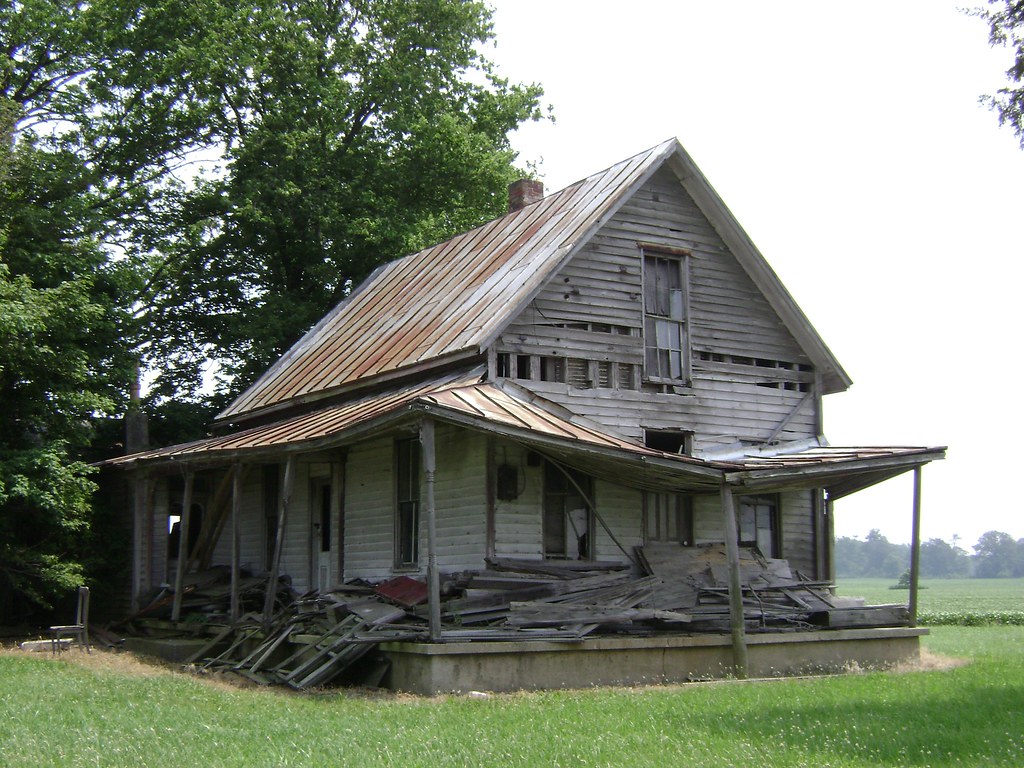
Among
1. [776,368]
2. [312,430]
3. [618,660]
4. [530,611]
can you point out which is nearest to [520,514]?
[530,611]

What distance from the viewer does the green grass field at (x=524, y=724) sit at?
10742 millimetres

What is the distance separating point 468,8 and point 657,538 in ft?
65.5

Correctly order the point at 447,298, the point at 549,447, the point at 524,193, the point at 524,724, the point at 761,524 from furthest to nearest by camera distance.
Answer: the point at 524,193 < the point at 447,298 < the point at 761,524 < the point at 549,447 < the point at 524,724

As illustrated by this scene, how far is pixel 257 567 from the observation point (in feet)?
79.9

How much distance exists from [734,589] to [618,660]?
1849 millimetres

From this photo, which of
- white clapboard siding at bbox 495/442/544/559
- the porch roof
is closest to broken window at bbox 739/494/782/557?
the porch roof

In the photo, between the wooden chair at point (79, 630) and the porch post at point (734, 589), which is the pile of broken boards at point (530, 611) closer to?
the porch post at point (734, 589)

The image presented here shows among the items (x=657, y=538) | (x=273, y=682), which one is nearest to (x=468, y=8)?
(x=657, y=538)

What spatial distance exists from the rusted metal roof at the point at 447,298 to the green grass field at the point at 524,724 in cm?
640

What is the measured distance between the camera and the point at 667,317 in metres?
21.0

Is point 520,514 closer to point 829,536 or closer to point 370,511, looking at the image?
point 370,511

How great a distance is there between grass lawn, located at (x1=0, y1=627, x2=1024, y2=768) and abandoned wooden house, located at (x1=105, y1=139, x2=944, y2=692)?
1.88m

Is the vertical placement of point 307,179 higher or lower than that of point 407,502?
higher

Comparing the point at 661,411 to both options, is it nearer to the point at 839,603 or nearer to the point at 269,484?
the point at 839,603
